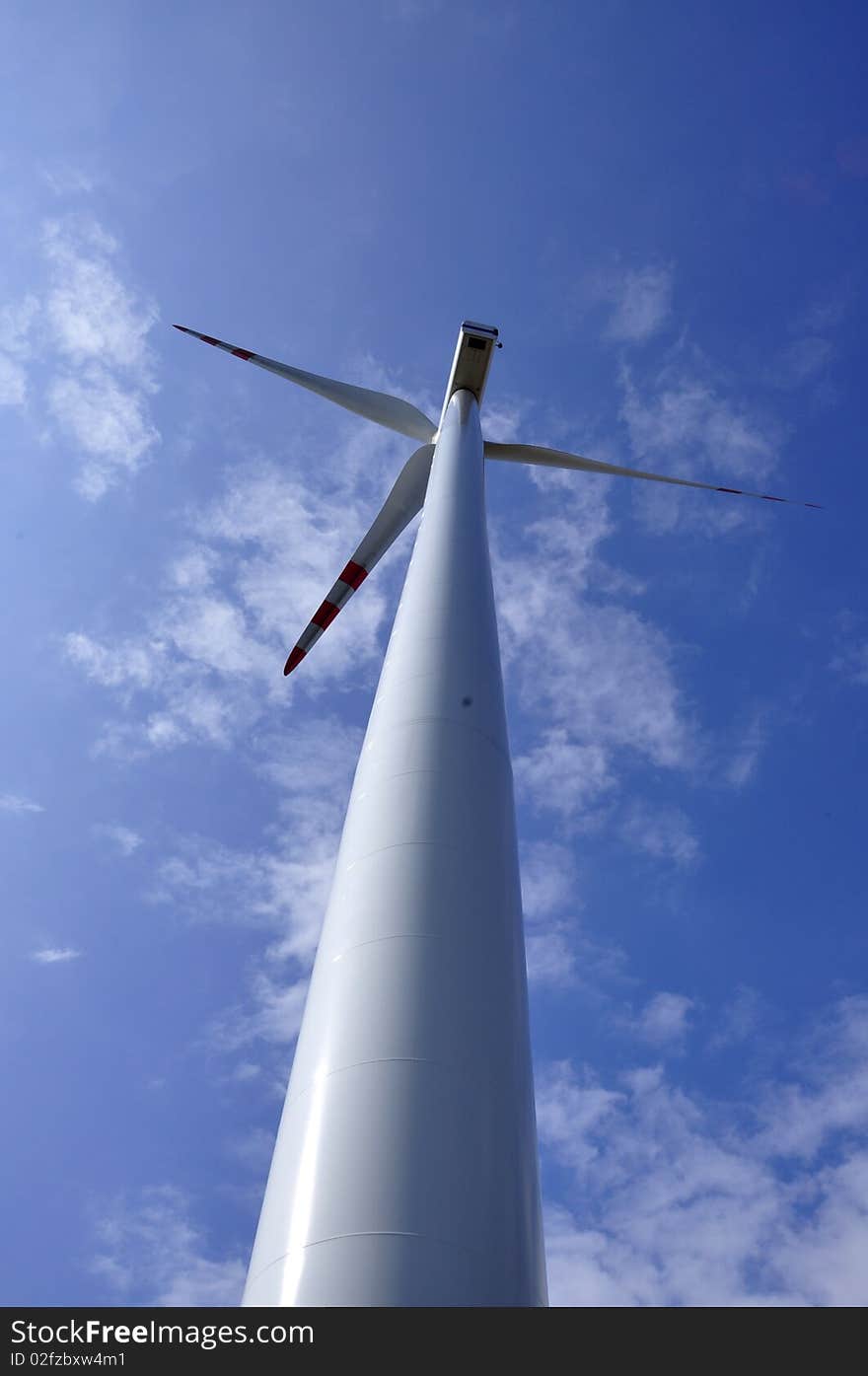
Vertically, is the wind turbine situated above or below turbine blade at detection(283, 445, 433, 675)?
below

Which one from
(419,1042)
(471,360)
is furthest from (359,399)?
(419,1042)

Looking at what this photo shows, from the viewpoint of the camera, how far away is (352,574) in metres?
25.4

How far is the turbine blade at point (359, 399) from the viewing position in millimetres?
26625

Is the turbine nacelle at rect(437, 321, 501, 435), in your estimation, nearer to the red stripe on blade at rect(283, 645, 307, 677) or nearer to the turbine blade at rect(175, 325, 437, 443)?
the turbine blade at rect(175, 325, 437, 443)

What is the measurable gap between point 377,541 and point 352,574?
1.06m

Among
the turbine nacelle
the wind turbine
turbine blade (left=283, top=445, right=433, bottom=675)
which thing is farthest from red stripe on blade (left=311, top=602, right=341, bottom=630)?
the wind turbine

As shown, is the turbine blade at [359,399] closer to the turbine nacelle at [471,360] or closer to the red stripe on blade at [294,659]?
the turbine nacelle at [471,360]

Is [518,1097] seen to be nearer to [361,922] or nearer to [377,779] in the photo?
[361,922]

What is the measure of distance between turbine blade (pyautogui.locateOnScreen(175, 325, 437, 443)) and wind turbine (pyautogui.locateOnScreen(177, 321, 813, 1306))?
15839 millimetres

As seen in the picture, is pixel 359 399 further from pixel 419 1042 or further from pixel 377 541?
pixel 419 1042

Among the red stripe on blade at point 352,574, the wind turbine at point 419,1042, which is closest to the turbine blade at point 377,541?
the red stripe on blade at point 352,574

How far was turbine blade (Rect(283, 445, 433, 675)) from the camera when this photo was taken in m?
24.9

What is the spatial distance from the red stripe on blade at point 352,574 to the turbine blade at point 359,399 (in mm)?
4245
